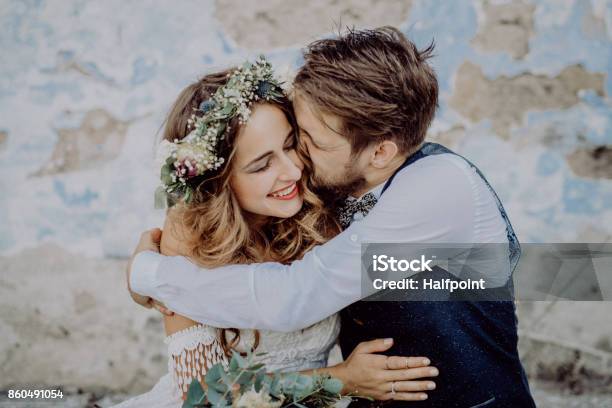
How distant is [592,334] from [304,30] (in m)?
2.34

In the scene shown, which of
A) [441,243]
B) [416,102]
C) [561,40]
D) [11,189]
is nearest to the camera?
[441,243]

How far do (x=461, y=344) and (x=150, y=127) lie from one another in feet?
7.61

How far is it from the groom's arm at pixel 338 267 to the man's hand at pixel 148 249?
0.26 meters

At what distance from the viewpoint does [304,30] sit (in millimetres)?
3627

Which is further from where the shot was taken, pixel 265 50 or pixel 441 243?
pixel 265 50

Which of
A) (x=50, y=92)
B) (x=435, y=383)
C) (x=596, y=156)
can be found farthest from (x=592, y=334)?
(x=50, y=92)

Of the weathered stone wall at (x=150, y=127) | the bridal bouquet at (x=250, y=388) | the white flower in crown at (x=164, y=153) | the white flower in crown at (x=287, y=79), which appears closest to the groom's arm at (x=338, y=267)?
the bridal bouquet at (x=250, y=388)

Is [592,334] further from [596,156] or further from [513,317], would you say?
[513,317]

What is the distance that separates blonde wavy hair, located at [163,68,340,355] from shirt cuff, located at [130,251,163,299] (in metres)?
0.14

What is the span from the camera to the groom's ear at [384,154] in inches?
90.3

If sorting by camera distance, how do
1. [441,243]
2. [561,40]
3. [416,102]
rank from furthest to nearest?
[561,40], [416,102], [441,243]

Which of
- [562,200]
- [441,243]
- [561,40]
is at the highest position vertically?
[561,40]

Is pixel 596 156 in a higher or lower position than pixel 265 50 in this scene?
lower

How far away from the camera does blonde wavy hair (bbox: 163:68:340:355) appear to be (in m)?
2.41
